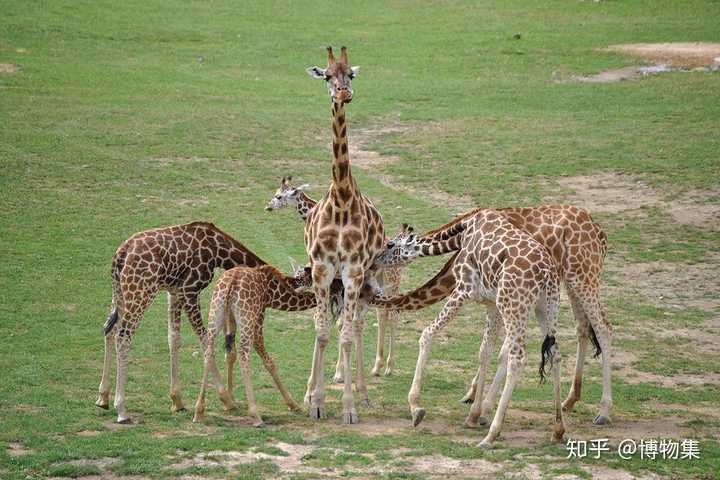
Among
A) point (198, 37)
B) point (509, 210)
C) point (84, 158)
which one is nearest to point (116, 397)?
point (509, 210)

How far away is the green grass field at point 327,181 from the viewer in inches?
483

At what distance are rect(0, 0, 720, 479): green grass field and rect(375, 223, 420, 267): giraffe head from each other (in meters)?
1.78

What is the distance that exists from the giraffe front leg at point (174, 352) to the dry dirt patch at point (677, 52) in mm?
25446

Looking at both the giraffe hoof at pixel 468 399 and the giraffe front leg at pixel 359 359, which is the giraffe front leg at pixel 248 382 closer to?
the giraffe front leg at pixel 359 359

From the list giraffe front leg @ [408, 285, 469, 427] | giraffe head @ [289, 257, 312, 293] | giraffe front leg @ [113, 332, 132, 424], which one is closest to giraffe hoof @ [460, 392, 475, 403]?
giraffe front leg @ [408, 285, 469, 427]

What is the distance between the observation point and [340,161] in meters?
13.8

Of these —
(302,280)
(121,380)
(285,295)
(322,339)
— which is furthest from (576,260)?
(121,380)

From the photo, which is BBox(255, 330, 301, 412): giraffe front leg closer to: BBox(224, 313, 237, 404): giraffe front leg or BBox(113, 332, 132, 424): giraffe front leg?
BBox(224, 313, 237, 404): giraffe front leg

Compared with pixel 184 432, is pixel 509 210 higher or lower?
higher

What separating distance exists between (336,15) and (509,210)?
105ft

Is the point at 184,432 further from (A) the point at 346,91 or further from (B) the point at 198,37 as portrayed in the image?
(B) the point at 198,37

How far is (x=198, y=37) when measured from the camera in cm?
4047

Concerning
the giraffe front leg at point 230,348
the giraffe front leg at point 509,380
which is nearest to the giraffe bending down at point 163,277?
the giraffe front leg at point 230,348

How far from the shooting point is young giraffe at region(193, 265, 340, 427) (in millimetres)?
13062
